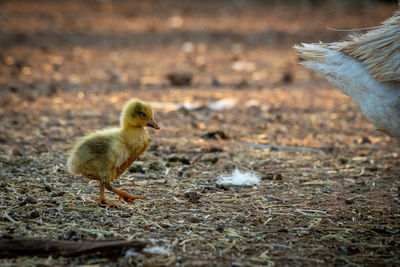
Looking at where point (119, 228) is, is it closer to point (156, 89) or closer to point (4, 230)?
point (4, 230)

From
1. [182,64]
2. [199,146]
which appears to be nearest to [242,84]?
[182,64]

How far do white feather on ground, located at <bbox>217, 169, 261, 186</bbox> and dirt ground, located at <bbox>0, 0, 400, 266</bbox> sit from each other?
0.11 meters

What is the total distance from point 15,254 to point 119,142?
129 cm

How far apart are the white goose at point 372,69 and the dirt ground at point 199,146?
2.71 feet

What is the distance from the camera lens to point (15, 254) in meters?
3.26

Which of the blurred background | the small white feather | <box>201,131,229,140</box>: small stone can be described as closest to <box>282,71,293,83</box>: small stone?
the blurred background

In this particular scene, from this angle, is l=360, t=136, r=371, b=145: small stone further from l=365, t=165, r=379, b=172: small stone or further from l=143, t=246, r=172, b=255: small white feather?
l=143, t=246, r=172, b=255: small white feather

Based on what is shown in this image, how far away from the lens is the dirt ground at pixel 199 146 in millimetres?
3648

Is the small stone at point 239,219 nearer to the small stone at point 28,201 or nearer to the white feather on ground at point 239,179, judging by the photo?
the white feather on ground at point 239,179

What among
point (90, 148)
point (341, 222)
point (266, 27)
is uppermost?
point (266, 27)

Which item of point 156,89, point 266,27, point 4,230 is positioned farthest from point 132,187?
point 266,27

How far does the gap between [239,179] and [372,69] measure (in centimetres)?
161

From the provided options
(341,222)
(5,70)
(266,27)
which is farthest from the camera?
(266,27)

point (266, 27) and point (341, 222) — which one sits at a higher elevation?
point (266, 27)
